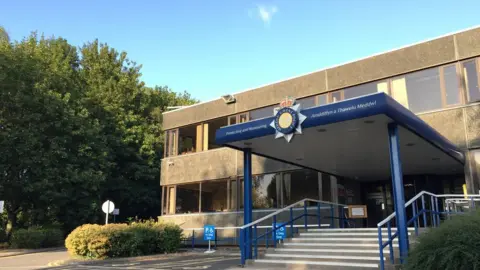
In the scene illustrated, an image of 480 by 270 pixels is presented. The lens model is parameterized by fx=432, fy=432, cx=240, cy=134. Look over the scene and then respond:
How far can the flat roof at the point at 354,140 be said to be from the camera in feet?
29.1

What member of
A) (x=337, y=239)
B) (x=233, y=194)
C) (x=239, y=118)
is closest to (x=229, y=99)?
(x=239, y=118)

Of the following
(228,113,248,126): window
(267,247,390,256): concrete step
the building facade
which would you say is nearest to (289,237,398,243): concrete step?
(267,247,390,256): concrete step

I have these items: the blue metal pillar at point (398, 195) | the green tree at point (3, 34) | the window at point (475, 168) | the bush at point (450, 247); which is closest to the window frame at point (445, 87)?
the window at point (475, 168)

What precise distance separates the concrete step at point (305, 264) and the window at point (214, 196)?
937 centimetres

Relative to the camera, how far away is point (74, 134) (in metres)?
29.0

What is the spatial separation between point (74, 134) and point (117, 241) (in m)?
15.2

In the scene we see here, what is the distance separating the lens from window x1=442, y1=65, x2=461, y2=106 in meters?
14.7

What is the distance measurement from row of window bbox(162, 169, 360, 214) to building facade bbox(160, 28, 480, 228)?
43 mm

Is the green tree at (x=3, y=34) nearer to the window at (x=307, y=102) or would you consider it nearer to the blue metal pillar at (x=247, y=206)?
the window at (x=307, y=102)

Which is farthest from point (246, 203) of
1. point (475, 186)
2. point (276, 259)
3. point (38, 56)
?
point (38, 56)

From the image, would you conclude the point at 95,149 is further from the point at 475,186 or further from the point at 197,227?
the point at 475,186

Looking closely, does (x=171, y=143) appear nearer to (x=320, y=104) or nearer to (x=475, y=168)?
(x=320, y=104)

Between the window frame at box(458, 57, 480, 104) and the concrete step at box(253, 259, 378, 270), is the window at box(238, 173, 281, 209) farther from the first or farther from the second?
the window frame at box(458, 57, 480, 104)

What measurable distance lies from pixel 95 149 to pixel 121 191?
Result: 486cm
